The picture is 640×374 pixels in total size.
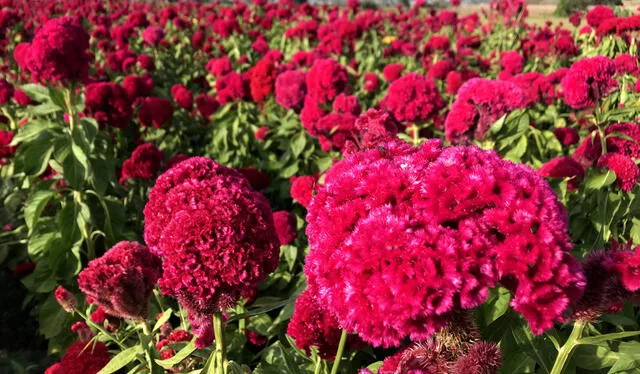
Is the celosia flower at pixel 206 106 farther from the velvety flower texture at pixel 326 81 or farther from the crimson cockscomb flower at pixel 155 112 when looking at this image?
the velvety flower texture at pixel 326 81

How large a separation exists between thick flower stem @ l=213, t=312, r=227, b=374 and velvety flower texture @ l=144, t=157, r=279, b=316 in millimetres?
61

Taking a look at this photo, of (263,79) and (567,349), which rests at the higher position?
(567,349)

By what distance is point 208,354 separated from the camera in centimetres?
169

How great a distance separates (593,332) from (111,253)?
73.6 inches

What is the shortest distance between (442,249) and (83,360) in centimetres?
147

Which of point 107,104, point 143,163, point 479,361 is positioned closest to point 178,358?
point 479,361

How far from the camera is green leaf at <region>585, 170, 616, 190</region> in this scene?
84.2 inches

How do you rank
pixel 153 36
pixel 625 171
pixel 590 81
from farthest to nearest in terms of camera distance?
pixel 153 36 → pixel 590 81 → pixel 625 171

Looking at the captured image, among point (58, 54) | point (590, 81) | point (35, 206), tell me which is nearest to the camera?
point (590, 81)

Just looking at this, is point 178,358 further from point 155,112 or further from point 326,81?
point 155,112

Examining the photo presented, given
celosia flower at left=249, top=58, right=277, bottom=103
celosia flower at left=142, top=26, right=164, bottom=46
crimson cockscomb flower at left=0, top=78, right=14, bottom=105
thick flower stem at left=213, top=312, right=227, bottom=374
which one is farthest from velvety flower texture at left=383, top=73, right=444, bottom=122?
celosia flower at left=142, top=26, right=164, bottom=46

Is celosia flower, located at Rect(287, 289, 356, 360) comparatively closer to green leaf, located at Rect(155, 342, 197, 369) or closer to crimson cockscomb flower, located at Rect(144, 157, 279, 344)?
crimson cockscomb flower, located at Rect(144, 157, 279, 344)

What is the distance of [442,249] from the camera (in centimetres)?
98

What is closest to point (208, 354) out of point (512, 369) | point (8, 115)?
point (512, 369)
